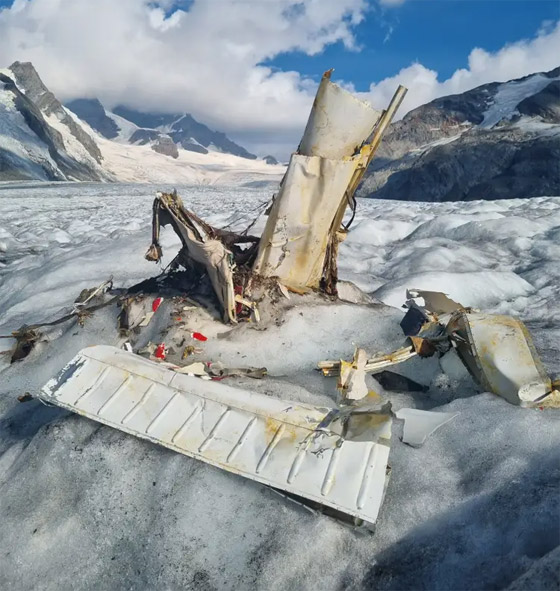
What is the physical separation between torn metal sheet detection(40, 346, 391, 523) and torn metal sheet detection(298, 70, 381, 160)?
181cm

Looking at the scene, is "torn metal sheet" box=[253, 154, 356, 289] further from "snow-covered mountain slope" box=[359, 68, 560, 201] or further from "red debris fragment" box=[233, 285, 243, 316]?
"snow-covered mountain slope" box=[359, 68, 560, 201]

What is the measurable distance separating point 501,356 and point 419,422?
0.58 meters

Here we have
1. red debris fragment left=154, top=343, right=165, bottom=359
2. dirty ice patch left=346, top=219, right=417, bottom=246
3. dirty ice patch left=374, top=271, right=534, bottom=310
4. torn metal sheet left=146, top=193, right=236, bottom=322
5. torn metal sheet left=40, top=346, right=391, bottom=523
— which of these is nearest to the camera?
torn metal sheet left=40, top=346, right=391, bottom=523

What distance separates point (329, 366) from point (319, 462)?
2.95 ft

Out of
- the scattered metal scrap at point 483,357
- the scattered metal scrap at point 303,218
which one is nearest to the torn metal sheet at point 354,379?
the scattered metal scrap at point 483,357

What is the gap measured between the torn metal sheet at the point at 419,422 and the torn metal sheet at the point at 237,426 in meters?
0.14

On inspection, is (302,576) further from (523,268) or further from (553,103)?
(553,103)

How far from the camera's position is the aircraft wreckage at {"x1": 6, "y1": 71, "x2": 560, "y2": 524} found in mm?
1929

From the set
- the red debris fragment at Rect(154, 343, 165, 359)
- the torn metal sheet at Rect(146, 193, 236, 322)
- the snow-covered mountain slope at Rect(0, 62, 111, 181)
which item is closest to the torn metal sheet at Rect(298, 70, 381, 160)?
the torn metal sheet at Rect(146, 193, 236, 322)

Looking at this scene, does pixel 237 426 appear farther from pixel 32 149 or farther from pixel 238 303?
pixel 32 149

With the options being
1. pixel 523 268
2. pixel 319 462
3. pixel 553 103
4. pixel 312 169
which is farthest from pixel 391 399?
pixel 553 103

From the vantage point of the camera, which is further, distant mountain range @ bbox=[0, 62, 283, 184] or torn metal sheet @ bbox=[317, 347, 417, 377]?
distant mountain range @ bbox=[0, 62, 283, 184]

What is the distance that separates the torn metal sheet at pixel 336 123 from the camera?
3.05 metres

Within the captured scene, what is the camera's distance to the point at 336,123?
310 centimetres
